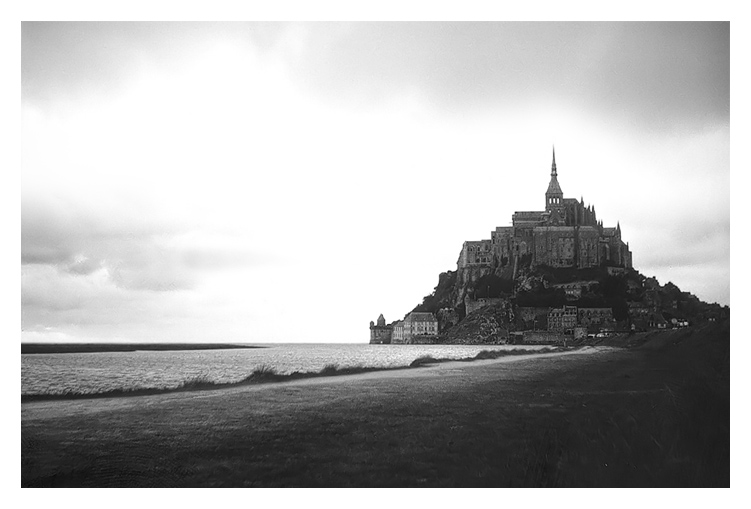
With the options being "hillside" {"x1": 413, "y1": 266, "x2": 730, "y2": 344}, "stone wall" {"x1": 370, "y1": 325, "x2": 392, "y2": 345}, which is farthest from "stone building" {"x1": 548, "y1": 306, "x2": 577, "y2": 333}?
"stone wall" {"x1": 370, "y1": 325, "x2": 392, "y2": 345}

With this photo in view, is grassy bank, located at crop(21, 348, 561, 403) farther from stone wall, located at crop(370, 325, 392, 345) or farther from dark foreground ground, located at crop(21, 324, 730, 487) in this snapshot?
stone wall, located at crop(370, 325, 392, 345)

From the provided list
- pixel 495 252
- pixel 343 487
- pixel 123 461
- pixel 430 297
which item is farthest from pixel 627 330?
pixel 123 461

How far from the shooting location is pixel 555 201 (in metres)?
6.86

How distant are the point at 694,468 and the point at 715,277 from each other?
2.14 meters

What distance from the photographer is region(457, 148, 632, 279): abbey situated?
270 inches

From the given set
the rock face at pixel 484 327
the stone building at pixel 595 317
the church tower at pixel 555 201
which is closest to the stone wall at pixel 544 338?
the stone building at pixel 595 317

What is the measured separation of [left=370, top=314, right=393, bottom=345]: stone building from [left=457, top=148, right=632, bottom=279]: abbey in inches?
78.0

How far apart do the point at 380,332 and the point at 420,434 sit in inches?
161

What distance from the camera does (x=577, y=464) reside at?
15.5 ft

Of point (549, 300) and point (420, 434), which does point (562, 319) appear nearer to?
point (549, 300)

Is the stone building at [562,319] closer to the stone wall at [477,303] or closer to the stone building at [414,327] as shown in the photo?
the stone wall at [477,303]

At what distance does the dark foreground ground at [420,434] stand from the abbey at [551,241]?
1538 millimetres

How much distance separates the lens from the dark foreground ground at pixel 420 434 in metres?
4.65
